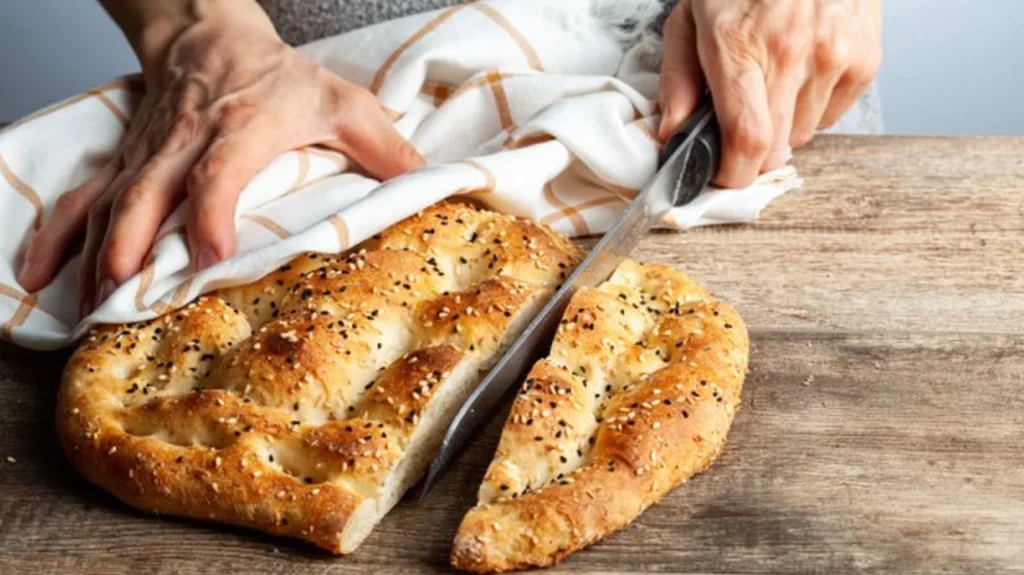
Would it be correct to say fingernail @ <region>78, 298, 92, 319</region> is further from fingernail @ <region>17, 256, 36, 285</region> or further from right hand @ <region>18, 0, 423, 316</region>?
fingernail @ <region>17, 256, 36, 285</region>

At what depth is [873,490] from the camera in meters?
1.68

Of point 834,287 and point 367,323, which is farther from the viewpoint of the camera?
point 834,287

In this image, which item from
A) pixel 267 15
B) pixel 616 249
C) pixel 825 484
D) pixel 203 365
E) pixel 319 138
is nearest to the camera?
pixel 825 484

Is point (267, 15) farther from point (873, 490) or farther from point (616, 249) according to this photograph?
point (873, 490)

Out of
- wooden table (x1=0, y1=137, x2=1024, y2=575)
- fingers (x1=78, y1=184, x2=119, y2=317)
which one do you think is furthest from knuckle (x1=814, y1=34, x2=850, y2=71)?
fingers (x1=78, y1=184, x2=119, y2=317)

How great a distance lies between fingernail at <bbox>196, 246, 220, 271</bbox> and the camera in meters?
1.97

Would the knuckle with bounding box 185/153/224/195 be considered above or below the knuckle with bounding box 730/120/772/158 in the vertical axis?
above

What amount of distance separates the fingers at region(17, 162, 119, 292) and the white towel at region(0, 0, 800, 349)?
0.8 inches

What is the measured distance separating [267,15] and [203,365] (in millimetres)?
1076

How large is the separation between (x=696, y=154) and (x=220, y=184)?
793mm

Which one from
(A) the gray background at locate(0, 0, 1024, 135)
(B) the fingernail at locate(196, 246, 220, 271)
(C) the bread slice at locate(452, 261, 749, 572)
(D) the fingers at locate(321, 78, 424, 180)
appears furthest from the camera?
(A) the gray background at locate(0, 0, 1024, 135)

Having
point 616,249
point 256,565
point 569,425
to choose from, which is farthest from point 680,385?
point 256,565

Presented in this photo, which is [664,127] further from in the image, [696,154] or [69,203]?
[69,203]

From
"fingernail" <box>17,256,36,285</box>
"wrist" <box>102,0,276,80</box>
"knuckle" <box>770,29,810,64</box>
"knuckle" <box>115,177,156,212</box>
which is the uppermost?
"wrist" <box>102,0,276,80</box>
